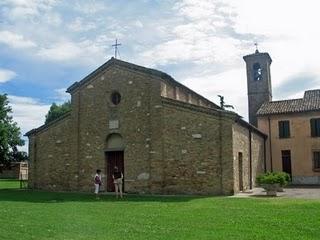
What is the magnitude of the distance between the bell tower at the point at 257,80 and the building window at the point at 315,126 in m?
6.22

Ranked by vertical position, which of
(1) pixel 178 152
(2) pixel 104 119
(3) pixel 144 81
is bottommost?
(1) pixel 178 152

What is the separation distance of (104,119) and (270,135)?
17310 millimetres

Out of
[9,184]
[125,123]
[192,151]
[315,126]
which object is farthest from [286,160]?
[9,184]

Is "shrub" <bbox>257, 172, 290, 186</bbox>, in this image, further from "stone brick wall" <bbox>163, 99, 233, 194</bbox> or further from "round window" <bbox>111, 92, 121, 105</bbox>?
"round window" <bbox>111, 92, 121, 105</bbox>

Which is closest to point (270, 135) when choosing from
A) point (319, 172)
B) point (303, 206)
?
point (319, 172)

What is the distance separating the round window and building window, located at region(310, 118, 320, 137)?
18499 mm

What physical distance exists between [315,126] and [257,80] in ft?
27.3

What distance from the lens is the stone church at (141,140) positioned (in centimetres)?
2253

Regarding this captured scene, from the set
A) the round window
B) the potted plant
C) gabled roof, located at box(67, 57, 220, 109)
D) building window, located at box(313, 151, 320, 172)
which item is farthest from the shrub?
building window, located at box(313, 151, 320, 172)

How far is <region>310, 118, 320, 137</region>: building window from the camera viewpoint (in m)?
35.9

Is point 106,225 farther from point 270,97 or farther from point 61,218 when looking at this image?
point 270,97

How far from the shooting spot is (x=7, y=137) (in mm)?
43750

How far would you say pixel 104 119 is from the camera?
26.2 m

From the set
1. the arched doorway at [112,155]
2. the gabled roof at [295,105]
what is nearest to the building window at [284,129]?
the gabled roof at [295,105]
